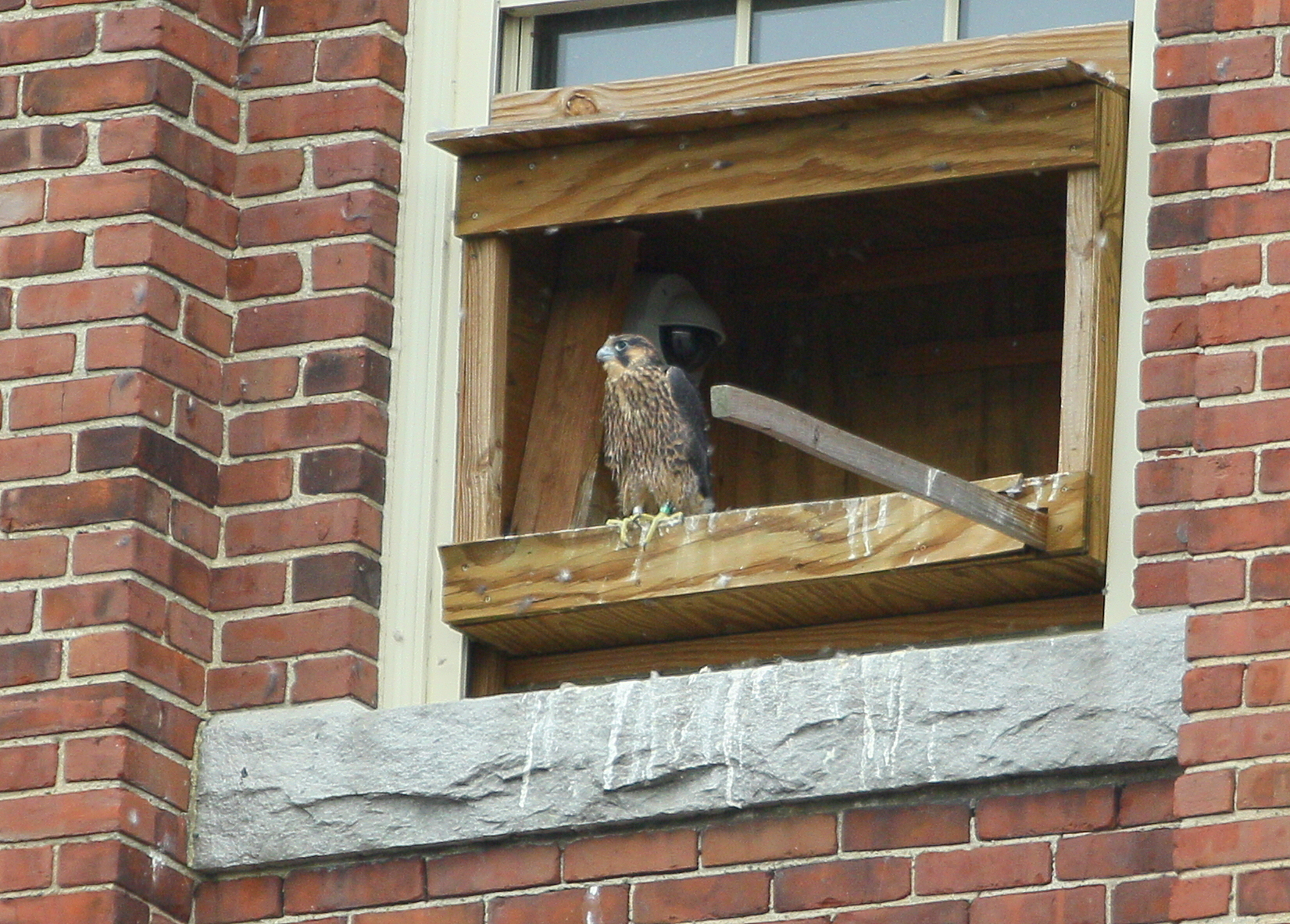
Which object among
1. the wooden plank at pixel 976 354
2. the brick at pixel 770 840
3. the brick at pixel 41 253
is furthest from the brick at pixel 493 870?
the wooden plank at pixel 976 354

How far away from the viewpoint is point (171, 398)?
20.2 ft

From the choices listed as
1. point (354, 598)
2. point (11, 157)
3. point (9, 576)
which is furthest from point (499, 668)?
point (11, 157)

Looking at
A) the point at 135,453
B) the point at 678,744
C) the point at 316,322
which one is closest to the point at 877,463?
the point at 678,744

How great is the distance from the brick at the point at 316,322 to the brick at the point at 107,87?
0.42 meters

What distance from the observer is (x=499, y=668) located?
21.0ft

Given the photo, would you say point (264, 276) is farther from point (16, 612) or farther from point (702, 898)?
point (702, 898)

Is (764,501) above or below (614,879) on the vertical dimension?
above

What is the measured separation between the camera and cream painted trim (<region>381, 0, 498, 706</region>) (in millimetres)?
6234

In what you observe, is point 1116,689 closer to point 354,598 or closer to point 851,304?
point 354,598

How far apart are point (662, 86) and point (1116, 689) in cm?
161

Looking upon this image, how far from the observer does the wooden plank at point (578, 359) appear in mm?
6707

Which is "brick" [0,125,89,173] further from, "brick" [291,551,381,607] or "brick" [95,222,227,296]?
"brick" [291,551,381,607]

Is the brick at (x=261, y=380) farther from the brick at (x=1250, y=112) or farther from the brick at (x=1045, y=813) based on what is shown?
the brick at (x=1250, y=112)

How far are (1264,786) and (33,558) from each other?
229 cm
